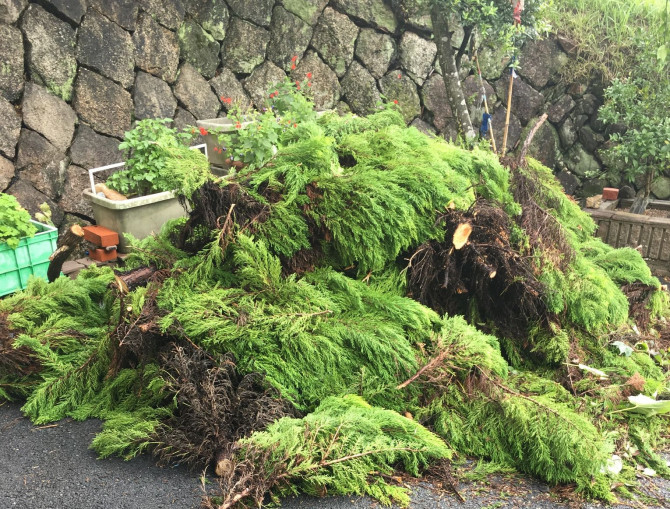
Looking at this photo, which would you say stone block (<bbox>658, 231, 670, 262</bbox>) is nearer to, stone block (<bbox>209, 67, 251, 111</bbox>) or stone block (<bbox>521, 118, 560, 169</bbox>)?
stone block (<bbox>521, 118, 560, 169</bbox>)

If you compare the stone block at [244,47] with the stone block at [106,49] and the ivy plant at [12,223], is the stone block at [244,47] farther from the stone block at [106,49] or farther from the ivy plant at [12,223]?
the ivy plant at [12,223]

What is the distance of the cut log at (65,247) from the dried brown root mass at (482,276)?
186cm

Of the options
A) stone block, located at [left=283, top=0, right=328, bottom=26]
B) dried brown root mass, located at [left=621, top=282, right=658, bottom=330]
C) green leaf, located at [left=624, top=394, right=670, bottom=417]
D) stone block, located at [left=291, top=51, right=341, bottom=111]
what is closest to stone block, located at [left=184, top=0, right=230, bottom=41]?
stone block, located at [left=283, top=0, right=328, bottom=26]

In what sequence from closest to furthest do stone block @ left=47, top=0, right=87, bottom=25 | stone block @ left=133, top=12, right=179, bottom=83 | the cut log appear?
1. the cut log
2. stone block @ left=47, top=0, right=87, bottom=25
3. stone block @ left=133, top=12, right=179, bottom=83

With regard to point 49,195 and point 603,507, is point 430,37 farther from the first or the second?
point 603,507

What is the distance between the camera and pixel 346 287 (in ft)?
9.47

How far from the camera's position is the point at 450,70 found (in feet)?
20.1

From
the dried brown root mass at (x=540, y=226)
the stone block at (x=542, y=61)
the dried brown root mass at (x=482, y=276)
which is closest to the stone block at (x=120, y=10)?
the dried brown root mass at (x=540, y=226)

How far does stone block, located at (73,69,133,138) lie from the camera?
5281 millimetres

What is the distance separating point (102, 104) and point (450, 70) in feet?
11.2

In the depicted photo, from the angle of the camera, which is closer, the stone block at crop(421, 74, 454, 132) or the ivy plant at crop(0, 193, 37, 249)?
the ivy plant at crop(0, 193, 37, 249)

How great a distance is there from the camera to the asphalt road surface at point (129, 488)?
2.23 meters

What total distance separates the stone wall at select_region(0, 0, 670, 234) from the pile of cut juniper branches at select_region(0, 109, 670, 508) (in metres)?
2.32

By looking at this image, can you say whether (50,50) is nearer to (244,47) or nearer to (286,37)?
(244,47)
